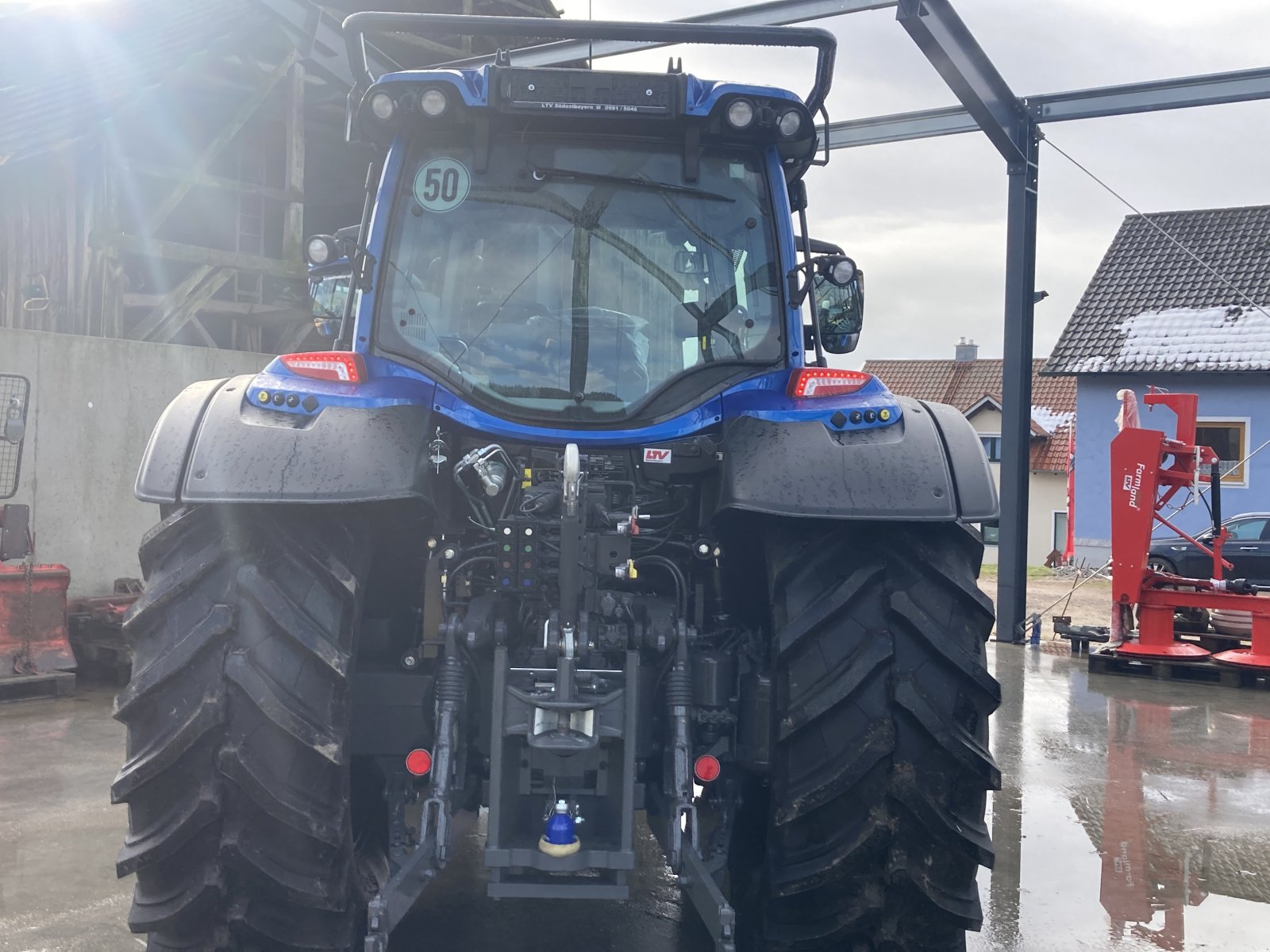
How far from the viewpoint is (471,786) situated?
3.39m

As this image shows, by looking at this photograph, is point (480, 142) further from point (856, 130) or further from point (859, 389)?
point (856, 130)

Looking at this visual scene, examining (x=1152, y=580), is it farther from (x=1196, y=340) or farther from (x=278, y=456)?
(x=1196, y=340)

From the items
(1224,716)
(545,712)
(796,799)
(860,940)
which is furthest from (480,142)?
(1224,716)

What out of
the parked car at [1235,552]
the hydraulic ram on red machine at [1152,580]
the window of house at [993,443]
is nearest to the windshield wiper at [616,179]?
the hydraulic ram on red machine at [1152,580]

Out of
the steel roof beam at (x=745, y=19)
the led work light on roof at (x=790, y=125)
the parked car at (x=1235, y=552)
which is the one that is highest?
the steel roof beam at (x=745, y=19)

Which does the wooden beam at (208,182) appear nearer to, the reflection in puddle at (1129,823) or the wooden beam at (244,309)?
the wooden beam at (244,309)

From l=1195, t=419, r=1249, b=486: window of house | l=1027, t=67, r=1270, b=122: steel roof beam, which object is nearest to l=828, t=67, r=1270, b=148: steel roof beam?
l=1027, t=67, r=1270, b=122: steel roof beam

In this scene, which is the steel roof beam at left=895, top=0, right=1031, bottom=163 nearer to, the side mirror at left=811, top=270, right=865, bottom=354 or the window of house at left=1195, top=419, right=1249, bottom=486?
the side mirror at left=811, top=270, right=865, bottom=354

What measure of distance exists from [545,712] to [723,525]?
806 mm

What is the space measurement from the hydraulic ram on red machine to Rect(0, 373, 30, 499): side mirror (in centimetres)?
847

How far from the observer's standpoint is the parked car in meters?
17.1

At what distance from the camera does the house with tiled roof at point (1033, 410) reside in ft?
123

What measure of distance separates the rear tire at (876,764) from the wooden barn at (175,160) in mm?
9723

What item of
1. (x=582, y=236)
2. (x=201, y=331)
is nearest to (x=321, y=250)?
(x=582, y=236)
